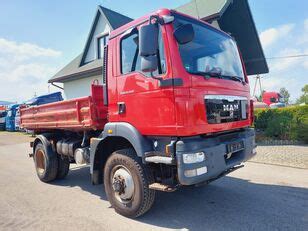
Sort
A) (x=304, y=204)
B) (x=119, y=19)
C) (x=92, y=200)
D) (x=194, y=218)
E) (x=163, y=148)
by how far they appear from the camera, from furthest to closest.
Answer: (x=119, y=19) < (x=92, y=200) < (x=304, y=204) < (x=194, y=218) < (x=163, y=148)

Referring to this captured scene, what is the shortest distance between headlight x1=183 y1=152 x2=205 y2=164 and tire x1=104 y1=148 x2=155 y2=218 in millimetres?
772

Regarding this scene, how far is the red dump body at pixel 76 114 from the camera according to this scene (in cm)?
452

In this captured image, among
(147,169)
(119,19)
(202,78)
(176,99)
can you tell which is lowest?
(147,169)

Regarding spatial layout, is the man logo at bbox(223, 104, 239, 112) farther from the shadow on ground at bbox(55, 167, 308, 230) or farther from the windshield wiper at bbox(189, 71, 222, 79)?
the shadow on ground at bbox(55, 167, 308, 230)

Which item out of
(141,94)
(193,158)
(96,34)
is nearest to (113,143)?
(141,94)

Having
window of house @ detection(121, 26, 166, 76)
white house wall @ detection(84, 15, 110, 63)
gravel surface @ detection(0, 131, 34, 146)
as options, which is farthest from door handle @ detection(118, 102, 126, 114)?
white house wall @ detection(84, 15, 110, 63)

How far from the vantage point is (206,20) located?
38.4 feet

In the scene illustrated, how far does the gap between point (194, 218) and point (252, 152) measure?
1.44 meters

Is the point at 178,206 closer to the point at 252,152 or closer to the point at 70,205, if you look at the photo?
the point at 252,152

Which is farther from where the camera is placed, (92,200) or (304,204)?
(92,200)

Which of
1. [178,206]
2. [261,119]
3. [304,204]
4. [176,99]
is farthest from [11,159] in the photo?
[261,119]

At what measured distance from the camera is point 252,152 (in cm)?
429

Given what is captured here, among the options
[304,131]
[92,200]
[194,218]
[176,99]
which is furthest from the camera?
[304,131]

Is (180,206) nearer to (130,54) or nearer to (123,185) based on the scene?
(123,185)
